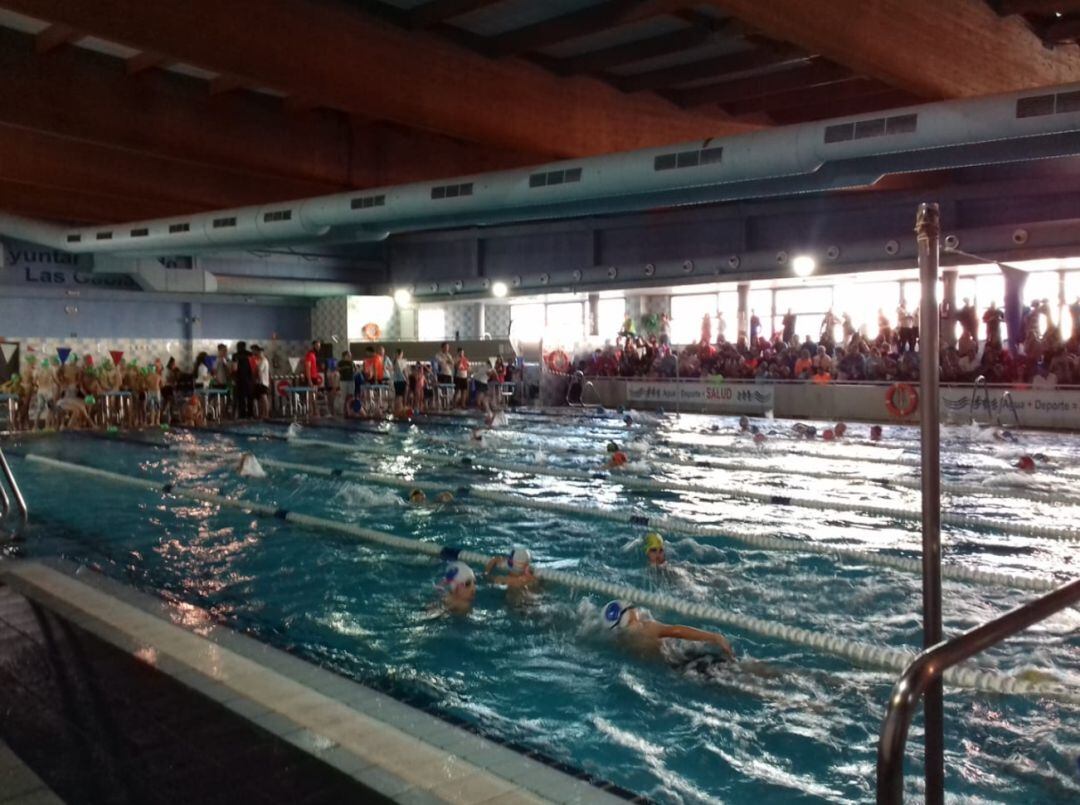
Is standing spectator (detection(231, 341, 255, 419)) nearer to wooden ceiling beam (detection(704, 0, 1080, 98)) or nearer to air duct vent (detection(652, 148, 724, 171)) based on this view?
air duct vent (detection(652, 148, 724, 171))

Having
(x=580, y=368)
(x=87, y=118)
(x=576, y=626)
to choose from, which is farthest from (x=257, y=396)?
(x=576, y=626)

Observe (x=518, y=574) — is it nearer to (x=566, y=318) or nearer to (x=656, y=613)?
(x=656, y=613)

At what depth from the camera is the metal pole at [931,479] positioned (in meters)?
2.00

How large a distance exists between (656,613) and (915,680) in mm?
3391

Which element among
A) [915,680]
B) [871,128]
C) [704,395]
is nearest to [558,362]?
[704,395]

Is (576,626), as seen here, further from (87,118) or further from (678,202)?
(87,118)

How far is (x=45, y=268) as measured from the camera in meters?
21.0

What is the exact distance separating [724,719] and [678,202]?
7.24 metres


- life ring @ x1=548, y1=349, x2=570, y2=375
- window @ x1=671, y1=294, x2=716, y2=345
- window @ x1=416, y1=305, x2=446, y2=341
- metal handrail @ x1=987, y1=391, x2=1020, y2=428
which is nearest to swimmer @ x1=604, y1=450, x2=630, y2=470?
metal handrail @ x1=987, y1=391, x2=1020, y2=428

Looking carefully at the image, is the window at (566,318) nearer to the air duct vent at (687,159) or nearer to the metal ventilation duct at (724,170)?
the metal ventilation duct at (724,170)

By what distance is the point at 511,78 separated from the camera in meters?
8.12

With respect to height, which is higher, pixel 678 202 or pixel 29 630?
pixel 678 202

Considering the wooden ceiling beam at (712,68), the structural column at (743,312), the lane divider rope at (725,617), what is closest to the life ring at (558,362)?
the structural column at (743,312)

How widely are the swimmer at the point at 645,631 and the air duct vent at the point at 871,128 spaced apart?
196 inches
